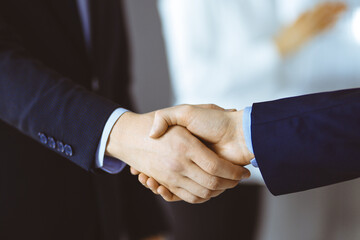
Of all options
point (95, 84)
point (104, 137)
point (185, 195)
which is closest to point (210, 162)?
point (185, 195)

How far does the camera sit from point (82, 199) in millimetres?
1068

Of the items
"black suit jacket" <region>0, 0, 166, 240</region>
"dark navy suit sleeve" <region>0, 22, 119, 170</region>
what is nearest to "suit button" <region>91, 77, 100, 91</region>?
"black suit jacket" <region>0, 0, 166, 240</region>

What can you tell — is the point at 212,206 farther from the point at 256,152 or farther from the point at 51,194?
the point at 256,152

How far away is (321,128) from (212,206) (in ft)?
2.70

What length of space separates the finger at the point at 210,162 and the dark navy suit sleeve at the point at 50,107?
20 centimetres

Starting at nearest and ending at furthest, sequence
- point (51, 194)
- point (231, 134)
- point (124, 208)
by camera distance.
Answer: point (231, 134)
point (51, 194)
point (124, 208)

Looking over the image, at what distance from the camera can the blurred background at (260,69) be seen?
4.16ft

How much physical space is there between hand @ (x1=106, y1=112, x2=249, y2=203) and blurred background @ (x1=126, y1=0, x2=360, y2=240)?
1.91 ft

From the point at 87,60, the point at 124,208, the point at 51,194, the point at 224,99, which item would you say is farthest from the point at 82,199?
the point at 224,99

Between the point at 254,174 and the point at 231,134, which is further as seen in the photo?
the point at 254,174

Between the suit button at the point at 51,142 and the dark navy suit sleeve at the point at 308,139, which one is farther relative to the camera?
the suit button at the point at 51,142

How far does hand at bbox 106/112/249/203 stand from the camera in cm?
80

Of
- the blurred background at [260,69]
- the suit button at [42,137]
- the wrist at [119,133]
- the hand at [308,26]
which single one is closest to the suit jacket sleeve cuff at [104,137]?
the wrist at [119,133]

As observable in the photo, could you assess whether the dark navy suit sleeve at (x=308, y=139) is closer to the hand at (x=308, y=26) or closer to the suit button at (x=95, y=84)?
the suit button at (x=95, y=84)
